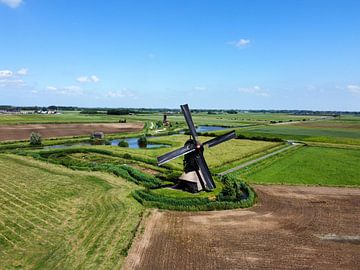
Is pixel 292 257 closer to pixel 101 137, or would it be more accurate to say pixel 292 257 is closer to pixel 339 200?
pixel 339 200

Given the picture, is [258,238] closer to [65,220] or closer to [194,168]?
[194,168]

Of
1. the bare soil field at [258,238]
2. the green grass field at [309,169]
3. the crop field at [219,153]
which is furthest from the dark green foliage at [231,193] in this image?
the crop field at [219,153]

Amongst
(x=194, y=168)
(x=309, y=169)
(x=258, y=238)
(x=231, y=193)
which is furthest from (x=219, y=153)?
(x=258, y=238)

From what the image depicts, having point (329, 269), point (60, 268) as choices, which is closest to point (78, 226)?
point (60, 268)

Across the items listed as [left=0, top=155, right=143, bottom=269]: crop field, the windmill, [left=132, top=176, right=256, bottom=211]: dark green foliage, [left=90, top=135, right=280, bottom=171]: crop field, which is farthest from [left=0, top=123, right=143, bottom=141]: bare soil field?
the windmill

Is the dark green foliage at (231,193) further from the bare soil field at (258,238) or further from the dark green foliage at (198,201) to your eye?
the bare soil field at (258,238)

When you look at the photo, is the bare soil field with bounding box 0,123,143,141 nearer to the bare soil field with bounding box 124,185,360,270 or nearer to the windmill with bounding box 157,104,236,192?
the windmill with bounding box 157,104,236,192
